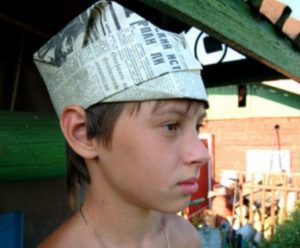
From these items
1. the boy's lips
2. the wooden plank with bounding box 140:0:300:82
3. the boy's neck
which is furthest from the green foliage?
the boy's lips

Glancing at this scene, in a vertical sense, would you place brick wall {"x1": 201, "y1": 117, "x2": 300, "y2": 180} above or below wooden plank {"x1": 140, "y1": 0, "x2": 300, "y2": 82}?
below

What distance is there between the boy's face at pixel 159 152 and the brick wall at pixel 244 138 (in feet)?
28.7

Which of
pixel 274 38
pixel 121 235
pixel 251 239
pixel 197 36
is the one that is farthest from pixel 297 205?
pixel 121 235

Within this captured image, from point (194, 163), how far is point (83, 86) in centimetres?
35

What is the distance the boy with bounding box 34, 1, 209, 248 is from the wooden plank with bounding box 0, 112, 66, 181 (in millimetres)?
174

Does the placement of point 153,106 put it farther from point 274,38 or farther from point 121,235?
point 274,38

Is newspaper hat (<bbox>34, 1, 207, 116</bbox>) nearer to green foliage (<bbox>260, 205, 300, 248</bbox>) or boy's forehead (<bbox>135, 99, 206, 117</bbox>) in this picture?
boy's forehead (<bbox>135, 99, 206, 117</bbox>)

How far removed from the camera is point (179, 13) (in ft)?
3.76

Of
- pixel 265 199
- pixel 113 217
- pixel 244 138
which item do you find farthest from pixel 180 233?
pixel 244 138

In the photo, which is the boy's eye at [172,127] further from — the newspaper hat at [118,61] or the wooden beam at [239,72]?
the wooden beam at [239,72]

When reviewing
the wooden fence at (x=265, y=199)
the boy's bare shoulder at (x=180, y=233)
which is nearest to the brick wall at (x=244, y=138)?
→ the wooden fence at (x=265, y=199)

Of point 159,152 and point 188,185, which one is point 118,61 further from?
point 188,185

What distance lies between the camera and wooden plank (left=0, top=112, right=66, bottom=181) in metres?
1.17

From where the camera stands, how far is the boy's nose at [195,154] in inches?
39.5
